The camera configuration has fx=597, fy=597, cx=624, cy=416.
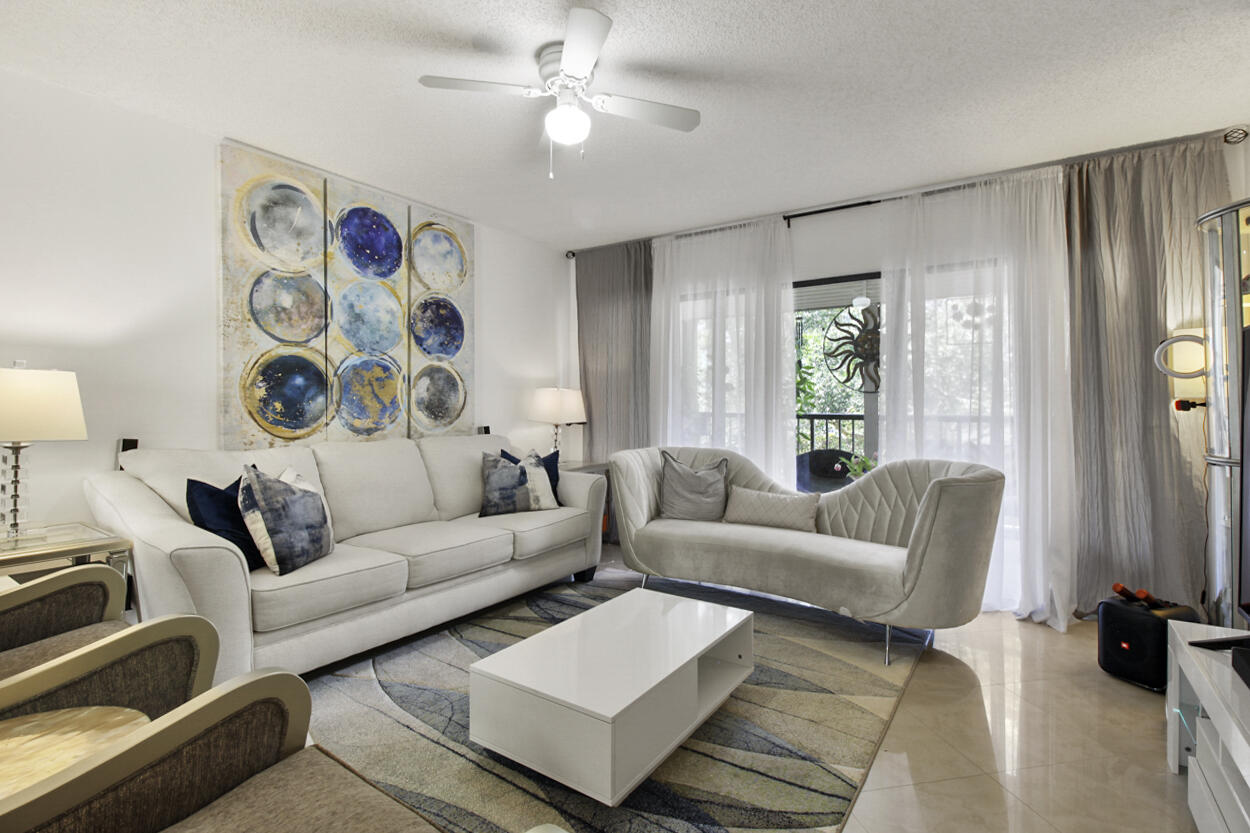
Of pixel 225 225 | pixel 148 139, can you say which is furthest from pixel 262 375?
pixel 148 139

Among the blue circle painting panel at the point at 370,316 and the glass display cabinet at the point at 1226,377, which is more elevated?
the blue circle painting panel at the point at 370,316

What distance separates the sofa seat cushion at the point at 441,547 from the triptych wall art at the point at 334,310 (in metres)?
0.86

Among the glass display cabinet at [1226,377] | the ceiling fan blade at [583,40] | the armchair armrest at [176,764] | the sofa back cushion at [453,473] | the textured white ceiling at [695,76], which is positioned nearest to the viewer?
the armchair armrest at [176,764]

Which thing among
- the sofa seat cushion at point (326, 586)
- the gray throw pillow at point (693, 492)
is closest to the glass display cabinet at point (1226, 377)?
the gray throw pillow at point (693, 492)

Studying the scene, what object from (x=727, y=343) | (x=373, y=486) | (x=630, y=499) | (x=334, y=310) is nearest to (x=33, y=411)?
(x=373, y=486)

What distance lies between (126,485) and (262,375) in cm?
89

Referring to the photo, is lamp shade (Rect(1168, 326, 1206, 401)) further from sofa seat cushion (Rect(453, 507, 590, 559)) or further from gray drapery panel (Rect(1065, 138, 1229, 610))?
sofa seat cushion (Rect(453, 507, 590, 559))

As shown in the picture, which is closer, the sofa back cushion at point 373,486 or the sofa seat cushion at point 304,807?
the sofa seat cushion at point 304,807

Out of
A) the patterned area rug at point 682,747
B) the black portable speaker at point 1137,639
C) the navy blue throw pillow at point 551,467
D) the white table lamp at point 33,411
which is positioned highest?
the white table lamp at point 33,411

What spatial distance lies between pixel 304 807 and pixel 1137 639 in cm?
304

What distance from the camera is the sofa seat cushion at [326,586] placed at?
226 cm

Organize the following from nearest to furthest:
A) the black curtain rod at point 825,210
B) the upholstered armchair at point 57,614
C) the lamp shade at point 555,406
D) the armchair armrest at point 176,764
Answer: the armchair armrest at point 176,764 → the upholstered armchair at point 57,614 → the black curtain rod at point 825,210 → the lamp shade at point 555,406

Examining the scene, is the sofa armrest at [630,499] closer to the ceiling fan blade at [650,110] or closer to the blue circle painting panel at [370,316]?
the blue circle painting panel at [370,316]

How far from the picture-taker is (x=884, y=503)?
3346 mm
